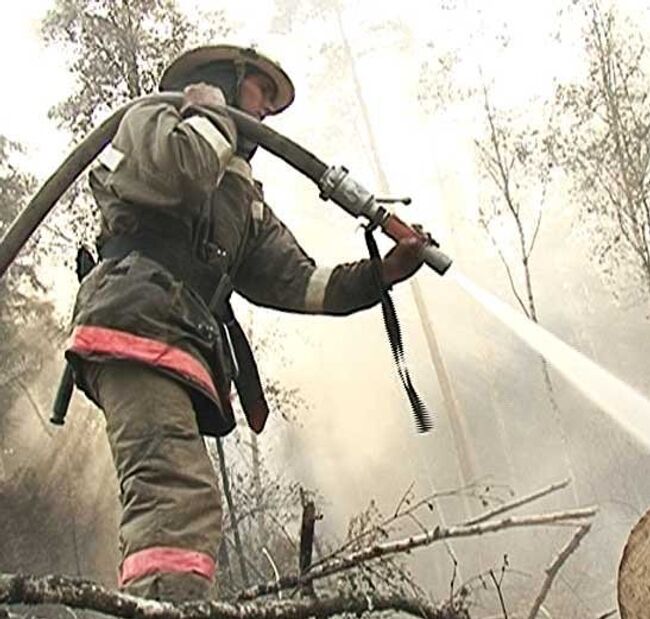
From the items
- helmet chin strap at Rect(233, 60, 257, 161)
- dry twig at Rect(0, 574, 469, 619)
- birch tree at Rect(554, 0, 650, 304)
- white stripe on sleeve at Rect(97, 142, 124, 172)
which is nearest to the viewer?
dry twig at Rect(0, 574, 469, 619)

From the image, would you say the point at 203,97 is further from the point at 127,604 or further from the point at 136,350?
the point at 127,604

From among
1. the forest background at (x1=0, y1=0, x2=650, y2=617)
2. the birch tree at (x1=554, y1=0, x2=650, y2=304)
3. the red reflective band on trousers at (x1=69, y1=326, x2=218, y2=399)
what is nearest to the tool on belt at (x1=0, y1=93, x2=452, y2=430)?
the red reflective band on trousers at (x1=69, y1=326, x2=218, y2=399)

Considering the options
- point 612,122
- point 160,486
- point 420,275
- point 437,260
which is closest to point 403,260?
point 437,260

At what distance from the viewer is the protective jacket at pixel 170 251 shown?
2189 mm

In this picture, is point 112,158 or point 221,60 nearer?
point 112,158

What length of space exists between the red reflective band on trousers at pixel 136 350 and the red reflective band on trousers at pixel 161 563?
0.43 m

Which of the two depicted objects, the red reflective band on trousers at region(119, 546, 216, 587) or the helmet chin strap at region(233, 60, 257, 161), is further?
the helmet chin strap at region(233, 60, 257, 161)

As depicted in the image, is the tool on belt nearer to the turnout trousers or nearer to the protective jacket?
the protective jacket

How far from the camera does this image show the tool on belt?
264 cm

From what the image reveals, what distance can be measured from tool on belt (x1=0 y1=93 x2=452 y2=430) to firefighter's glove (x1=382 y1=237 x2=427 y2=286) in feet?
0.06

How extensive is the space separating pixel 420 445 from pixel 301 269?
20.8 meters

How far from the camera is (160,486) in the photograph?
1.95 metres

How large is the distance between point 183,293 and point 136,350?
22 cm

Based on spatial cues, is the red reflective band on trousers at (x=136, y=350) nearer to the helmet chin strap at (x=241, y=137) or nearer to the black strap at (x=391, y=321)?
the black strap at (x=391, y=321)
